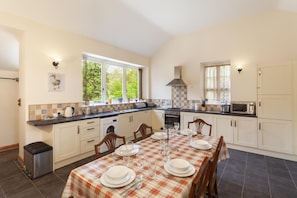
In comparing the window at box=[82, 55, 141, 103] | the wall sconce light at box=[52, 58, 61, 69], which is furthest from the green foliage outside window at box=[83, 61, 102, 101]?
the wall sconce light at box=[52, 58, 61, 69]

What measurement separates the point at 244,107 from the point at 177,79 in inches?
73.8

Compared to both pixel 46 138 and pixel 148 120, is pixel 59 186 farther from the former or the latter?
pixel 148 120

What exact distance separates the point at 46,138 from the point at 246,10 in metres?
4.81

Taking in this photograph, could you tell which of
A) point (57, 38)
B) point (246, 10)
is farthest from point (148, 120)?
point (246, 10)

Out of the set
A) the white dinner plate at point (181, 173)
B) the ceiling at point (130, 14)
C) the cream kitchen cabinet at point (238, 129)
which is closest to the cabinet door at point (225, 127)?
the cream kitchen cabinet at point (238, 129)

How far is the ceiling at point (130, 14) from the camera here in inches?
104

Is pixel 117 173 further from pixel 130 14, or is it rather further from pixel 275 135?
pixel 275 135

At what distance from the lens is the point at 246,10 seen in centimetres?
A: 340

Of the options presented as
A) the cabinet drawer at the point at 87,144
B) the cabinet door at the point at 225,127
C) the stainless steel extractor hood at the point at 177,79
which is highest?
the stainless steel extractor hood at the point at 177,79

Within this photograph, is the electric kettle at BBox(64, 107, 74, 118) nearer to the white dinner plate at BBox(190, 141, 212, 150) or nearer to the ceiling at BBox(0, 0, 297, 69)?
the ceiling at BBox(0, 0, 297, 69)

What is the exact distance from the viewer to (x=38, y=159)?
241 centimetres

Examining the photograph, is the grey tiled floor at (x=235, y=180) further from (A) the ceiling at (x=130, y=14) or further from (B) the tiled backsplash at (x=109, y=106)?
(A) the ceiling at (x=130, y=14)

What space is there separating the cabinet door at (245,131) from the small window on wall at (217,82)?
33.7 inches

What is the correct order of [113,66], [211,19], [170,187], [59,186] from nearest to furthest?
1. [170,187]
2. [59,186]
3. [211,19]
4. [113,66]
